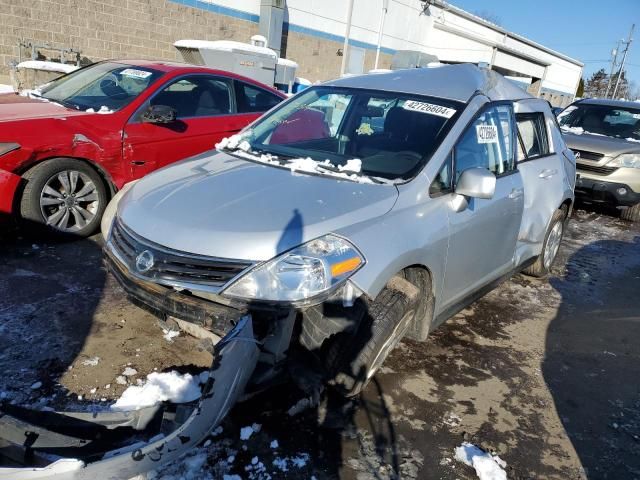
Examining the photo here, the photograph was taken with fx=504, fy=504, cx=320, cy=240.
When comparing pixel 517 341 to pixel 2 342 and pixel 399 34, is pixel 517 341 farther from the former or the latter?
pixel 399 34

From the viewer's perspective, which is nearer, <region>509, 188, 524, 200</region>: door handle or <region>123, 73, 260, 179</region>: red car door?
<region>509, 188, 524, 200</region>: door handle

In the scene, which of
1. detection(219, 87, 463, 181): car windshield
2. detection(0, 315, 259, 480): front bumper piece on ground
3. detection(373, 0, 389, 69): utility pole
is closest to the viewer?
detection(0, 315, 259, 480): front bumper piece on ground

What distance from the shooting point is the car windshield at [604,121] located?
8.80 m

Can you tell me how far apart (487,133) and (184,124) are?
10.3 ft

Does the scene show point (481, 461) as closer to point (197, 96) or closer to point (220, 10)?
point (197, 96)

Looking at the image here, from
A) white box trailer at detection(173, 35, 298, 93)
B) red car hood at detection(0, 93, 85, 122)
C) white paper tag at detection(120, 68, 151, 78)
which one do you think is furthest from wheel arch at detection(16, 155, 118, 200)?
white box trailer at detection(173, 35, 298, 93)

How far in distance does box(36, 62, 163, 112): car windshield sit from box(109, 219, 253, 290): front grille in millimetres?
2955

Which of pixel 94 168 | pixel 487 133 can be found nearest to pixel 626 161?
pixel 487 133

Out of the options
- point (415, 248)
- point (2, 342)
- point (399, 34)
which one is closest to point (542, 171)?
point (415, 248)

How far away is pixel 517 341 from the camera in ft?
12.7

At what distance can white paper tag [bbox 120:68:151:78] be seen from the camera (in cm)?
530

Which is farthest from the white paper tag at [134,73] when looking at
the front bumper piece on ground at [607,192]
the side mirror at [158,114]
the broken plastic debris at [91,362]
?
the front bumper piece on ground at [607,192]

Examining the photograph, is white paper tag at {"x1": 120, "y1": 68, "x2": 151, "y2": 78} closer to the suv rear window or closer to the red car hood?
the red car hood

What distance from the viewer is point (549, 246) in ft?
16.6
